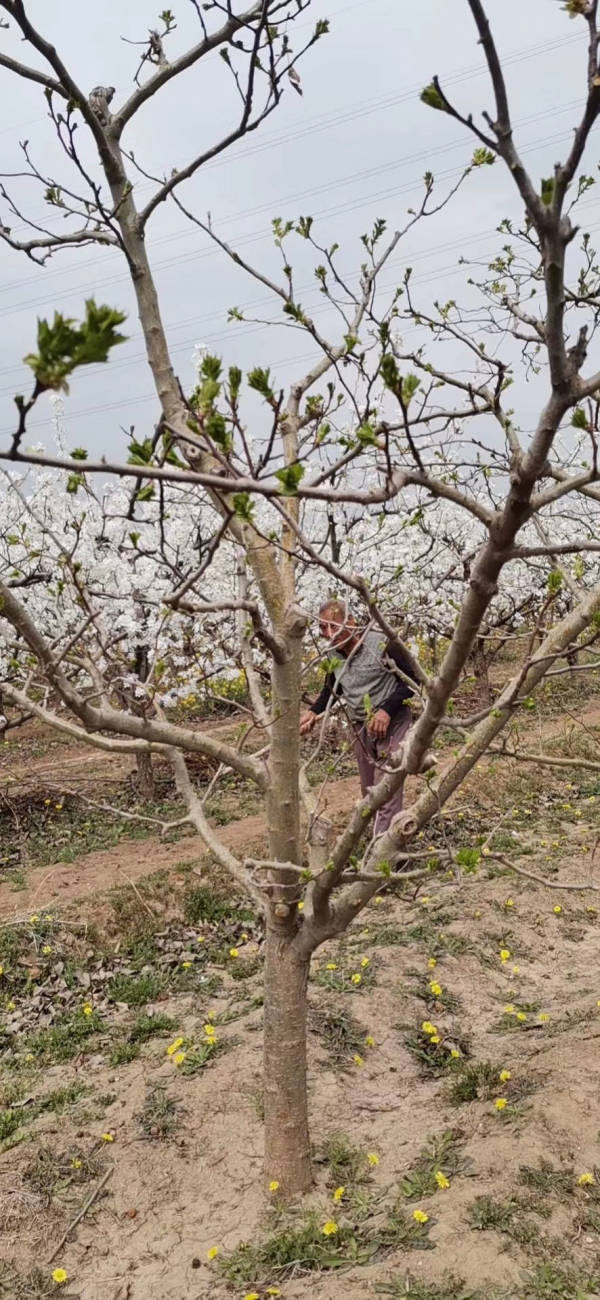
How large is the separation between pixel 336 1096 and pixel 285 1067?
1.09m

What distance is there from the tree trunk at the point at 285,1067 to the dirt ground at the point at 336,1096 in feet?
0.45

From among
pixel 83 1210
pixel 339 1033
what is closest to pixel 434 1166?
pixel 339 1033

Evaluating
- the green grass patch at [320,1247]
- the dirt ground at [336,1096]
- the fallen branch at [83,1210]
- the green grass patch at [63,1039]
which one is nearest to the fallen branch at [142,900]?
the dirt ground at [336,1096]

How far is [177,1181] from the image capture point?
375cm

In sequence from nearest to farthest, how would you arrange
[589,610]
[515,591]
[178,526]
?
[589,610] < [178,526] < [515,591]

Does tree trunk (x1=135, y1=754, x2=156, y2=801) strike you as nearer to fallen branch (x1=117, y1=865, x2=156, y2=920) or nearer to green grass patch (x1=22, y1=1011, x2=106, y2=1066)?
fallen branch (x1=117, y1=865, x2=156, y2=920)

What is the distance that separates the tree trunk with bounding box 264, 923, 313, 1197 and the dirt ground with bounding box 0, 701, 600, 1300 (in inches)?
5.4

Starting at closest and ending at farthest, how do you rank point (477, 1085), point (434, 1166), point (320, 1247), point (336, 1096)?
point (320, 1247) < point (434, 1166) < point (477, 1085) < point (336, 1096)

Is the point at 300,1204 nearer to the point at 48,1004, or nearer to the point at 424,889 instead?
the point at 48,1004

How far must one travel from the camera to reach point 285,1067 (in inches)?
133

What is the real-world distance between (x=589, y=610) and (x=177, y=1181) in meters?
3.01

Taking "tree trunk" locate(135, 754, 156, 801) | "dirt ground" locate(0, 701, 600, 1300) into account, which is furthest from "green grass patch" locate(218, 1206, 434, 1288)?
"tree trunk" locate(135, 754, 156, 801)

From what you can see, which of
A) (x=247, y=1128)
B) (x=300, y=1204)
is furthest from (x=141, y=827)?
(x=300, y=1204)

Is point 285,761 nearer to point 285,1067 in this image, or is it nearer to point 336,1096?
point 285,1067
